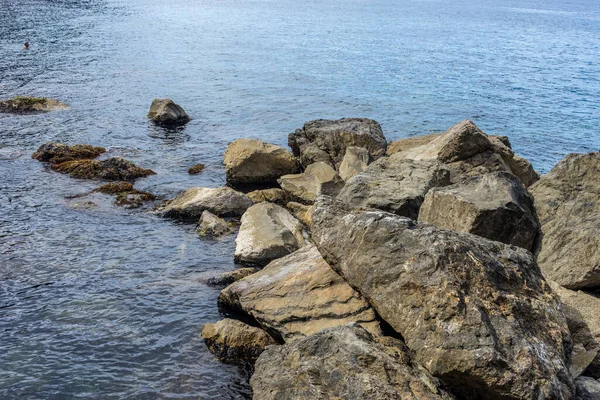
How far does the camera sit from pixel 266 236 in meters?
21.4

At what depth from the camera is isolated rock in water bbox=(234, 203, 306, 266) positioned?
68.6 feet

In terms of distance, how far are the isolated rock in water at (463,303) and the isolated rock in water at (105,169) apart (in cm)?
1820

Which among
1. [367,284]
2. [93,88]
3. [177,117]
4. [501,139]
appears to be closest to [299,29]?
[93,88]

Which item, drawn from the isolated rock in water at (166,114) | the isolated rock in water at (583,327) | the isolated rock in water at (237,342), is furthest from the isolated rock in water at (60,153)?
the isolated rock in water at (583,327)

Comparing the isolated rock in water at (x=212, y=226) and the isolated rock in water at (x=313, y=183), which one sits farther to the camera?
the isolated rock in water at (x=313, y=183)

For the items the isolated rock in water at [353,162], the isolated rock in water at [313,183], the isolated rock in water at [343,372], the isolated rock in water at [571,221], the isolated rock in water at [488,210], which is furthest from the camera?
the isolated rock in water at [353,162]

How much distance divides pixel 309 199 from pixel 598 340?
1458cm

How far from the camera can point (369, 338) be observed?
39.8 ft

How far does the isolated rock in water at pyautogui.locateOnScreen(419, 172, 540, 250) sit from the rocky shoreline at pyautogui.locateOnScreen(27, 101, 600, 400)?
1.8 inches

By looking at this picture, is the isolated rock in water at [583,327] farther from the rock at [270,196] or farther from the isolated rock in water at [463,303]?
the rock at [270,196]

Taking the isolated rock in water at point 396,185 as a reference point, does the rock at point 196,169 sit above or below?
below

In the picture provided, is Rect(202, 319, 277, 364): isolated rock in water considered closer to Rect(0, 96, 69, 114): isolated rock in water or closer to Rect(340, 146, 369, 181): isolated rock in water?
Rect(340, 146, 369, 181): isolated rock in water

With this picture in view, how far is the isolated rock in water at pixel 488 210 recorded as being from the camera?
54.0 feet

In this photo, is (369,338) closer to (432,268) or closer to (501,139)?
(432,268)
